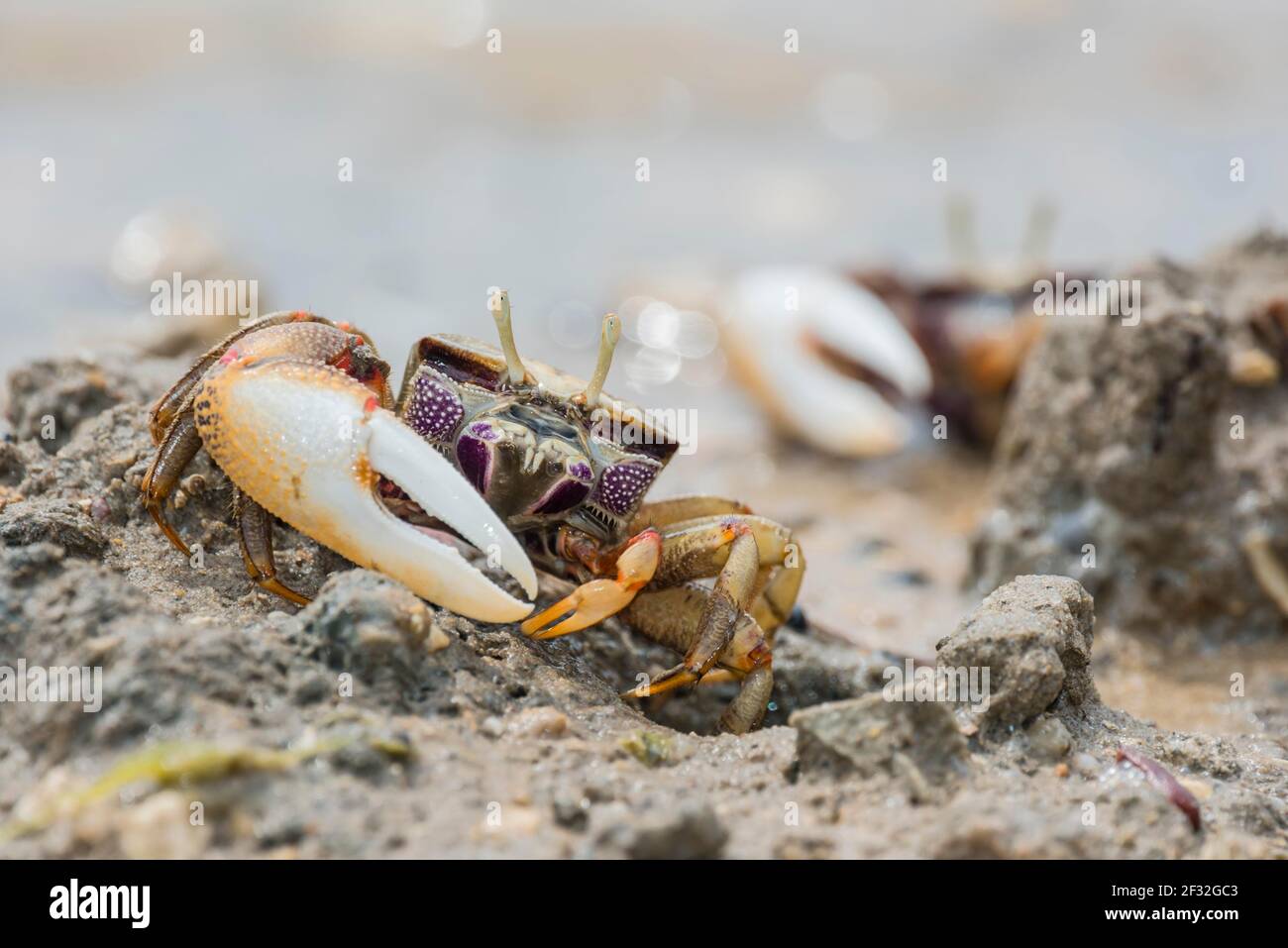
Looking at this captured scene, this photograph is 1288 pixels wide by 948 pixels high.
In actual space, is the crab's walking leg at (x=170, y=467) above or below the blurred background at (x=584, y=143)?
below

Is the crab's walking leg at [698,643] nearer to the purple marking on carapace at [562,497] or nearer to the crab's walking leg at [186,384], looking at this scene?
the purple marking on carapace at [562,497]

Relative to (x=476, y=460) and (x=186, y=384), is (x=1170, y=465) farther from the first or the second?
(x=186, y=384)

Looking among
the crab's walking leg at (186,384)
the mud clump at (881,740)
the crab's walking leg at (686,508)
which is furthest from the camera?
the crab's walking leg at (686,508)

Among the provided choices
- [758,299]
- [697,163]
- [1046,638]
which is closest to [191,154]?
[697,163]

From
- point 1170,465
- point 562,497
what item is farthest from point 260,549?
point 1170,465

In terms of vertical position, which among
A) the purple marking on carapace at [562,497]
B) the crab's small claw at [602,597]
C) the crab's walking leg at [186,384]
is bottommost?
the crab's small claw at [602,597]

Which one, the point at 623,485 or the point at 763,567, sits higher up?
the point at 623,485

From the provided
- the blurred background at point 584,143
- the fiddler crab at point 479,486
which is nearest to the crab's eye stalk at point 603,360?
the fiddler crab at point 479,486
